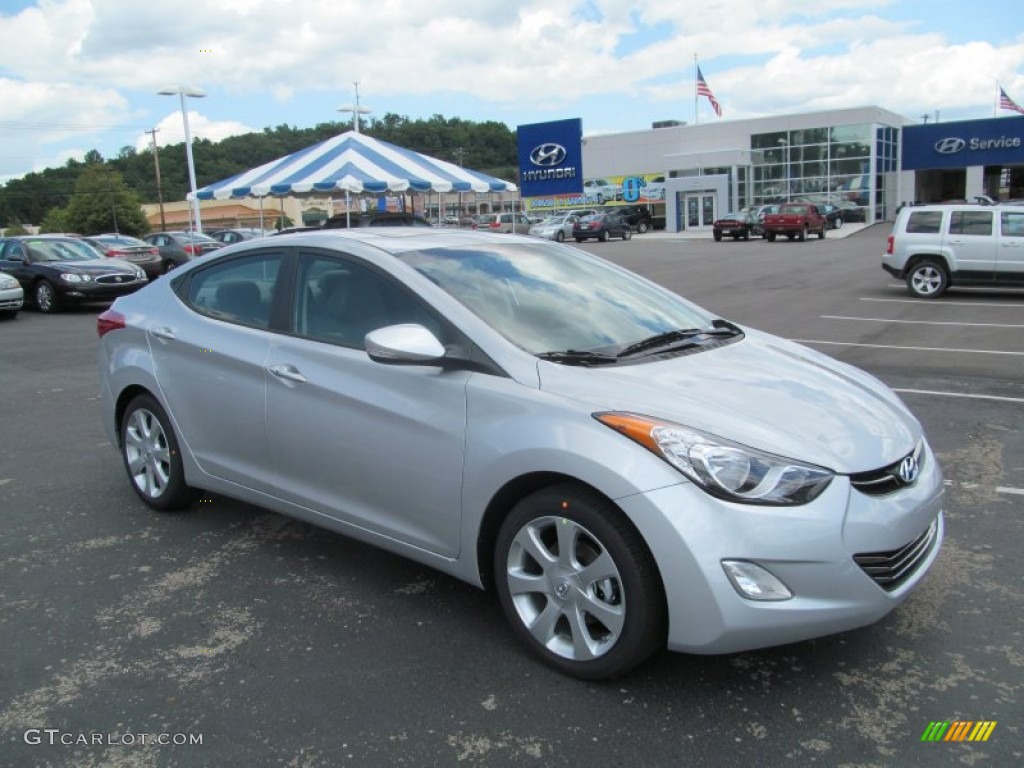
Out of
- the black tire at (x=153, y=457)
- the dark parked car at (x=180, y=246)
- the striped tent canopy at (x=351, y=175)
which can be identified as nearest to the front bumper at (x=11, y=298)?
the striped tent canopy at (x=351, y=175)

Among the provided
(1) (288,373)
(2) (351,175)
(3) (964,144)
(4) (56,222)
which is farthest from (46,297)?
(4) (56,222)

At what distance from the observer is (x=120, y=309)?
15.9 ft

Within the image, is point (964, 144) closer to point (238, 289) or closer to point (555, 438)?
point (238, 289)

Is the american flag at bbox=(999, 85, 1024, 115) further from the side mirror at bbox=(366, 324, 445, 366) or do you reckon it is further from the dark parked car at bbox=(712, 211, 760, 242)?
the side mirror at bbox=(366, 324, 445, 366)

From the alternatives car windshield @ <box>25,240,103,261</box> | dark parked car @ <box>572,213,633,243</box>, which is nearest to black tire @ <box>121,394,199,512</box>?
car windshield @ <box>25,240,103,261</box>

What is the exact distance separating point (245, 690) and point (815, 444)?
2.16 m

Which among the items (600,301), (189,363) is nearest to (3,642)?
(189,363)

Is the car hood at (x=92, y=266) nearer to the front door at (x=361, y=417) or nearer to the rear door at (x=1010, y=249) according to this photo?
the front door at (x=361, y=417)

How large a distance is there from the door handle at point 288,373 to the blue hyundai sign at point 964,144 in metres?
56.9

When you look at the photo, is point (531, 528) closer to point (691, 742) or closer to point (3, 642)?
point (691, 742)

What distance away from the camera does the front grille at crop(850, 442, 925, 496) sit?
273 cm

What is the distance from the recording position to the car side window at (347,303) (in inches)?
136

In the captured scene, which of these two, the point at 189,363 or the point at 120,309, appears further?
the point at 120,309

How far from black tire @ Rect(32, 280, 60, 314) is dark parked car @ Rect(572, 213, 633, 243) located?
2917cm
